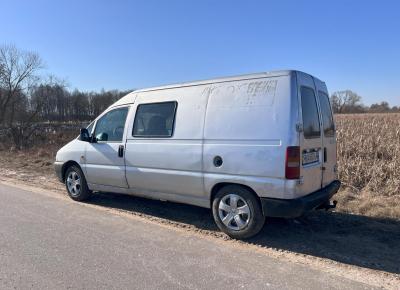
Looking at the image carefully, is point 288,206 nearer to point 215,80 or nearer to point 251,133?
point 251,133

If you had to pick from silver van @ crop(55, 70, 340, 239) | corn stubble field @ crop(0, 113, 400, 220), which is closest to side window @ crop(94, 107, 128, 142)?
silver van @ crop(55, 70, 340, 239)

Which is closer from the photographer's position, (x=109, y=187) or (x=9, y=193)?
(x=109, y=187)

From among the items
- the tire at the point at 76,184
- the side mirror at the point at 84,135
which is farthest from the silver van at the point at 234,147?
the tire at the point at 76,184

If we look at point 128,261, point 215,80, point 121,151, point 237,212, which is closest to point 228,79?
point 215,80

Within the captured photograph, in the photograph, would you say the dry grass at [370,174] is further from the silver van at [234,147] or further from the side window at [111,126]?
the side window at [111,126]

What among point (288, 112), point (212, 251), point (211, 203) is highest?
point (288, 112)

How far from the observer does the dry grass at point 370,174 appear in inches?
256

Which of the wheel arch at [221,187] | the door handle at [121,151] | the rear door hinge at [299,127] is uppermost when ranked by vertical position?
the rear door hinge at [299,127]

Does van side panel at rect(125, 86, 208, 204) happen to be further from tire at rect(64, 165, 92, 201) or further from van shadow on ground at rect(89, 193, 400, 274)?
tire at rect(64, 165, 92, 201)

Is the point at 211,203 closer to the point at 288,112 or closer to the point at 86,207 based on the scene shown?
the point at 288,112

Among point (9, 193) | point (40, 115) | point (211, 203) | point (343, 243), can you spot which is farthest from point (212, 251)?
point (40, 115)

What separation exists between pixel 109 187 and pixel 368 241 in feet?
14.1

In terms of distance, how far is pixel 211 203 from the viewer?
545cm

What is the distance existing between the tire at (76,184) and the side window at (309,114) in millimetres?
4406
